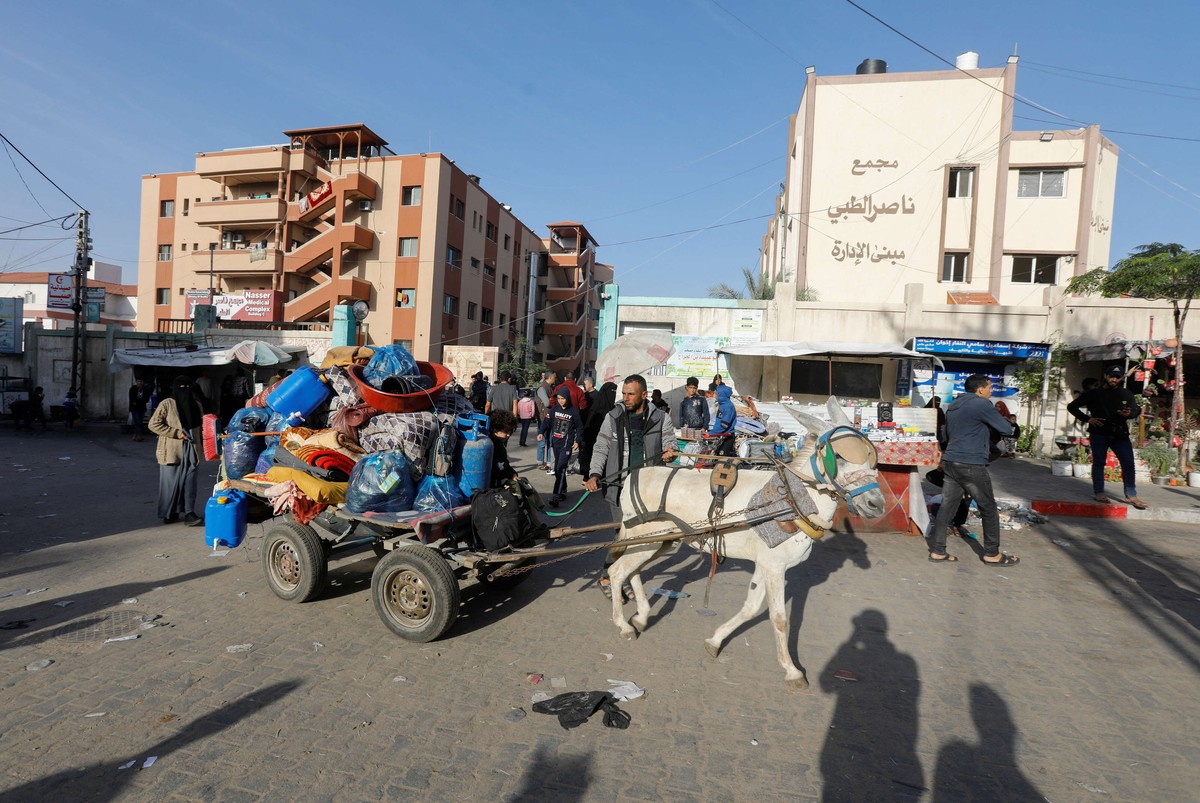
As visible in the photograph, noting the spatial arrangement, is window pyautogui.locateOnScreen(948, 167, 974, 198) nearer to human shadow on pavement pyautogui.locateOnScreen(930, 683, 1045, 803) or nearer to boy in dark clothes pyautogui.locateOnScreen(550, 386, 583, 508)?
boy in dark clothes pyautogui.locateOnScreen(550, 386, 583, 508)

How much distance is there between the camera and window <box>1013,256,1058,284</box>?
22891mm

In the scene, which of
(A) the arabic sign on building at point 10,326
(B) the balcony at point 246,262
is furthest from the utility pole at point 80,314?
(B) the balcony at point 246,262

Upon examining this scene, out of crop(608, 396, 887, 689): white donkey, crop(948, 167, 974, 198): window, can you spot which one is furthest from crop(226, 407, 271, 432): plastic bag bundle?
crop(948, 167, 974, 198): window

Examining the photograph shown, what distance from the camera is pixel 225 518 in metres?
4.84

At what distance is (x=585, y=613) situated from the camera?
502 cm

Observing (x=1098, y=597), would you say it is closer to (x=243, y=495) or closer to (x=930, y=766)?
(x=930, y=766)

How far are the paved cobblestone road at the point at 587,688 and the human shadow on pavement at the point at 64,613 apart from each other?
2cm

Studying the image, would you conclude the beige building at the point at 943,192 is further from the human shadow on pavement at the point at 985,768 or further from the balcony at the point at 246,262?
the balcony at the point at 246,262

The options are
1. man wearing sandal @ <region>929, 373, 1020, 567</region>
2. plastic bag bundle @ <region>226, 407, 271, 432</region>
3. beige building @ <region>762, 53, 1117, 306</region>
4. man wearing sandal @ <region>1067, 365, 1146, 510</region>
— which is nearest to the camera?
plastic bag bundle @ <region>226, 407, 271, 432</region>

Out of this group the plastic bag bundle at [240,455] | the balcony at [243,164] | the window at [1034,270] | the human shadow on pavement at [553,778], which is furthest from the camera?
the balcony at [243,164]

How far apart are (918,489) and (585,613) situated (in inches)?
200

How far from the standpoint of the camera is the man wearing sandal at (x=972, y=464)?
6.48 m

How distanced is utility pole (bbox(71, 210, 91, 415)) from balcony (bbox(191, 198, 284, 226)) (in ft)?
50.2

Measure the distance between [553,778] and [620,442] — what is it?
119 inches
